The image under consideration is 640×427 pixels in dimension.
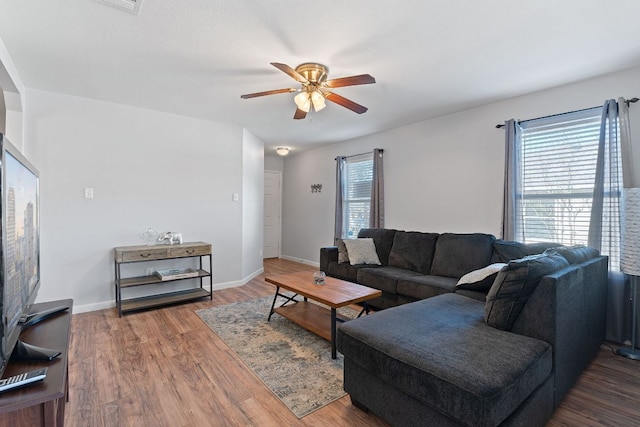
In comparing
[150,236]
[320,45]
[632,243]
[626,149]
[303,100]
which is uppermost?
[320,45]

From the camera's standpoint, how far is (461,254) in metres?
3.28

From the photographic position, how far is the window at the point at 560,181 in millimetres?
2859

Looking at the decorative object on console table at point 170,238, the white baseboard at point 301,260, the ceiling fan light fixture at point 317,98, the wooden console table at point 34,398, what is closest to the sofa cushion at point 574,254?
the ceiling fan light fixture at point 317,98

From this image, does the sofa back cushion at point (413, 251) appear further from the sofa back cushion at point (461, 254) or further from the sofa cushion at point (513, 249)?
the sofa cushion at point (513, 249)

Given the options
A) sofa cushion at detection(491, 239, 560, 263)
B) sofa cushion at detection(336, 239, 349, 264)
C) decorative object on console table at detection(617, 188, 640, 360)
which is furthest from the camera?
sofa cushion at detection(336, 239, 349, 264)

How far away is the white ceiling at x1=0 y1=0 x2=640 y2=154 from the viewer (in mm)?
1901

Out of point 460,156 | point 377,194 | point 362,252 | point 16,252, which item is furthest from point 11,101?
point 460,156

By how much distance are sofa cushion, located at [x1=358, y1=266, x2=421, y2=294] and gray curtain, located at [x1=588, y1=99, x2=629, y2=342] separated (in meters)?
1.69

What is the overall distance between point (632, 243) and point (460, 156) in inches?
74.3

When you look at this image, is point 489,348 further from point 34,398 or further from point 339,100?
point 339,100

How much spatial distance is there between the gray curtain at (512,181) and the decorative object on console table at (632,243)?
0.89m

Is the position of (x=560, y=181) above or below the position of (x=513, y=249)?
above

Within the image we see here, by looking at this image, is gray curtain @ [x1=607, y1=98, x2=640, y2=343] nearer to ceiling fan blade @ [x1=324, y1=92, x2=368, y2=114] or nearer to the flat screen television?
ceiling fan blade @ [x1=324, y1=92, x2=368, y2=114]

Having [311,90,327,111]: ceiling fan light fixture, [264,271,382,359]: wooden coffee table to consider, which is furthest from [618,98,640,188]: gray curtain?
[311,90,327,111]: ceiling fan light fixture
